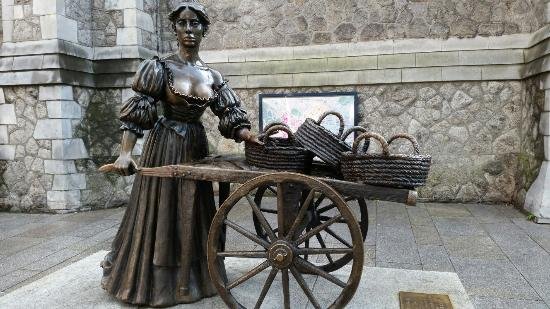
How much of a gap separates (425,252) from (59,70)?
212 inches

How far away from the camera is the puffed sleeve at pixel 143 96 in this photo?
9.09 feet

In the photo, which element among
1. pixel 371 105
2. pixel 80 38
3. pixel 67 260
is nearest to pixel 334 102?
pixel 371 105

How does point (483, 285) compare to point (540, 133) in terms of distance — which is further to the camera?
point (540, 133)

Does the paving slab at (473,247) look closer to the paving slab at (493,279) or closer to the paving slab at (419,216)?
the paving slab at (493,279)

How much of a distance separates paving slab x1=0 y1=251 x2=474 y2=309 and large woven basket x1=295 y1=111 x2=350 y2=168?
99 centimetres

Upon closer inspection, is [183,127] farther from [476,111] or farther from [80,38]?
[476,111]

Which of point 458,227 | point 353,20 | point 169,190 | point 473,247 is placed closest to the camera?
point 169,190

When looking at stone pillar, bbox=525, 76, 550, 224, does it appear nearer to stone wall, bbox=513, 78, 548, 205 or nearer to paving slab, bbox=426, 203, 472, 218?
stone wall, bbox=513, 78, 548, 205

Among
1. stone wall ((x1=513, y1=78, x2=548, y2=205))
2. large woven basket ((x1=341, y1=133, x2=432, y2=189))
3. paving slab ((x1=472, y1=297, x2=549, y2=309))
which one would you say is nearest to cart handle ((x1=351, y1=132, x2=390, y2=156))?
large woven basket ((x1=341, y1=133, x2=432, y2=189))

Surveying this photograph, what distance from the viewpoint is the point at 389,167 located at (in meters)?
2.41

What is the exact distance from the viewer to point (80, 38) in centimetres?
677

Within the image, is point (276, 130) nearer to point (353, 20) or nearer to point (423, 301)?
point (423, 301)

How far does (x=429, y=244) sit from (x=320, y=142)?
2639 mm

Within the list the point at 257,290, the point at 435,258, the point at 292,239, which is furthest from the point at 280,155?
the point at 435,258
